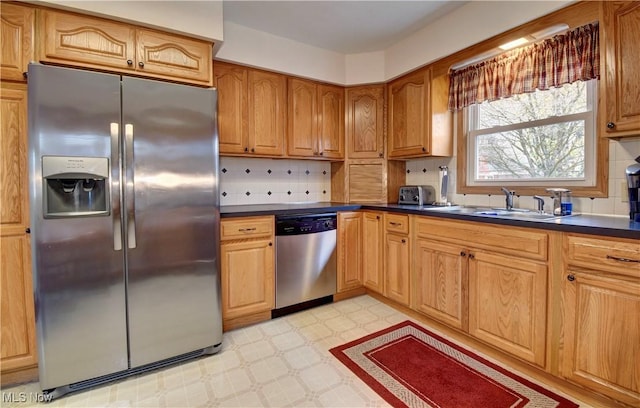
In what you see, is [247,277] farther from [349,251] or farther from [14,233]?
[14,233]

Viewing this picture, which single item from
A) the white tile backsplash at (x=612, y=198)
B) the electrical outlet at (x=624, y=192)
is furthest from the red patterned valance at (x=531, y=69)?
the electrical outlet at (x=624, y=192)

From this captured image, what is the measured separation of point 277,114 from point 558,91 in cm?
217

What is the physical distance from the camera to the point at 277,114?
276 cm

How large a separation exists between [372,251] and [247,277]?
45.2 inches

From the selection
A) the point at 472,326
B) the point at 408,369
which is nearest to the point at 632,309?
the point at 472,326

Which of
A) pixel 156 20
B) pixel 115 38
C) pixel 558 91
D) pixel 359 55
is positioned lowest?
pixel 558 91

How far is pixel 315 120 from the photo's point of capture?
2959 mm

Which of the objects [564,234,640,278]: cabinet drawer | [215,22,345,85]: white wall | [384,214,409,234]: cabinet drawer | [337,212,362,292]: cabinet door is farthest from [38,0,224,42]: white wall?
[564,234,640,278]: cabinet drawer

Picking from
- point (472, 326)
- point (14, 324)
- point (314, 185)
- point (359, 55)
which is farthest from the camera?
point (314, 185)

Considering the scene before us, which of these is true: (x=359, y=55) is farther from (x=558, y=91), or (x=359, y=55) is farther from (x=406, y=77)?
(x=558, y=91)

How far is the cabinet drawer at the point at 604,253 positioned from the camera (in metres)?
1.30

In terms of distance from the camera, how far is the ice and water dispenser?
1536 millimetres

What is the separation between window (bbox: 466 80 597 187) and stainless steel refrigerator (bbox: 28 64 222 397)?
2184mm

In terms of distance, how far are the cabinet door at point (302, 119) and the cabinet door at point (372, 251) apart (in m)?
0.87
